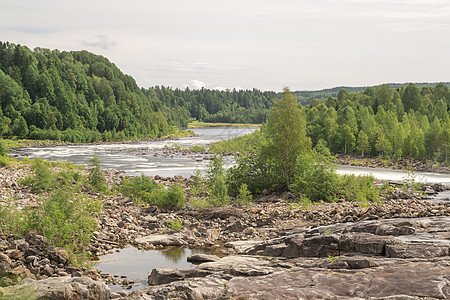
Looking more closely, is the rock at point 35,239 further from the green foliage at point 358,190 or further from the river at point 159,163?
the river at point 159,163

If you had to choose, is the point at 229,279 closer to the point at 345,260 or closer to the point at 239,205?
the point at 345,260

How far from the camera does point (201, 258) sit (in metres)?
17.6

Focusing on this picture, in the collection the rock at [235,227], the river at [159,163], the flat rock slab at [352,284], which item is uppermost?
the flat rock slab at [352,284]

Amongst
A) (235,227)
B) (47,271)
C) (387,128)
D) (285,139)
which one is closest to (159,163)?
(285,139)

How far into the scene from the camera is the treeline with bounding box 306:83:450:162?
75188 mm

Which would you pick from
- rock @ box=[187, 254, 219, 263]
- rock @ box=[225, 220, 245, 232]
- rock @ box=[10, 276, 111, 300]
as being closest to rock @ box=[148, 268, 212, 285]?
rock @ box=[187, 254, 219, 263]

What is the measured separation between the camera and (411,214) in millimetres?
24703

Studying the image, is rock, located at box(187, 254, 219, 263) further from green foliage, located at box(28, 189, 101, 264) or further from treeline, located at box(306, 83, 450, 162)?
treeline, located at box(306, 83, 450, 162)

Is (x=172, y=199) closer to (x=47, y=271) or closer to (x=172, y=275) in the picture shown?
(x=172, y=275)

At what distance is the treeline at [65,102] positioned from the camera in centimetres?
12506

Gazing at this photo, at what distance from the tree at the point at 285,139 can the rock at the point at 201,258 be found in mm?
17196

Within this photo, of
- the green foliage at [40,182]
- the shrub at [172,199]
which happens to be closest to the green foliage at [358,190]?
the shrub at [172,199]

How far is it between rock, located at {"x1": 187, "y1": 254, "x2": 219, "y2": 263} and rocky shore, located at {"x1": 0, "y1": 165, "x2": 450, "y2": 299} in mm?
50

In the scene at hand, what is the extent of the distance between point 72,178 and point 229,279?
2245 centimetres
